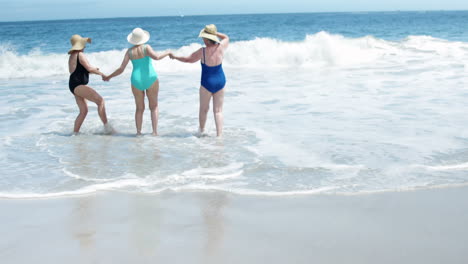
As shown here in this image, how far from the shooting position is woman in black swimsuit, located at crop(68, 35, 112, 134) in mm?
6750

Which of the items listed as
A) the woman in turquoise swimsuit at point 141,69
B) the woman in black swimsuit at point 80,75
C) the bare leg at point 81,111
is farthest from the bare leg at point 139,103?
the bare leg at point 81,111

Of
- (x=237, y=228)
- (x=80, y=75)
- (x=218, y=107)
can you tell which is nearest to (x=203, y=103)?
(x=218, y=107)

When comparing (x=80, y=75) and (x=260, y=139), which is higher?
(x=80, y=75)

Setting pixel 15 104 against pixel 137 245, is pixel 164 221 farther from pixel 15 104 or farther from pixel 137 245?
pixel 15 104

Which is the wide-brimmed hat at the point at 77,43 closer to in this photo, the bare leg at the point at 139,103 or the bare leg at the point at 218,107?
the bare leg at the point at 139,103

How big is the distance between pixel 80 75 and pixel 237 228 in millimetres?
4279

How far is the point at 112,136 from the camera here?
7113mm

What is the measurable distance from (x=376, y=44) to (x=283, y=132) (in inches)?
681

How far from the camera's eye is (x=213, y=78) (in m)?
6.72

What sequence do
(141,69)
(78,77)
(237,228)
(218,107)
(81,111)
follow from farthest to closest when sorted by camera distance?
(81,111) < (78,77) < (218,107) < (141,69) < (237,228)

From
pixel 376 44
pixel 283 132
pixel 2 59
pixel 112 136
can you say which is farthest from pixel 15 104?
pixel 376 44

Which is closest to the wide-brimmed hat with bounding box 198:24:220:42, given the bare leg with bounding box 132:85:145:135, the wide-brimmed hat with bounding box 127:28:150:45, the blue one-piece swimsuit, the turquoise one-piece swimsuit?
the blue one-piece swimsuit

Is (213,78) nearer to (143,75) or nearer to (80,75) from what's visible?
(143,75)

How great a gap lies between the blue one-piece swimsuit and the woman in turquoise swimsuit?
0.60m
